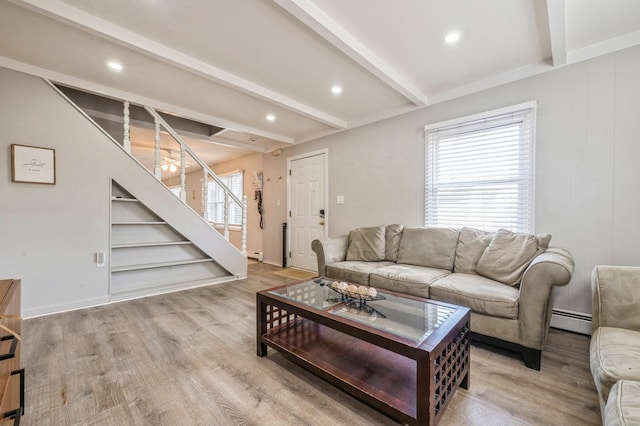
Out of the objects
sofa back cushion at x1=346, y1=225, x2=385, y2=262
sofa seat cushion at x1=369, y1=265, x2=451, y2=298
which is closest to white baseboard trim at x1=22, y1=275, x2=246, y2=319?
sofa back cushion at x1=346, y1=225, x2=385, y2=262

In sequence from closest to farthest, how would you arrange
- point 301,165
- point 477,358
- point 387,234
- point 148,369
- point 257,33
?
point 148,369
point 477,358
point 257,33
point 387,234
point 301,165

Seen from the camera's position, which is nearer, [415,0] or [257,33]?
[415,0]

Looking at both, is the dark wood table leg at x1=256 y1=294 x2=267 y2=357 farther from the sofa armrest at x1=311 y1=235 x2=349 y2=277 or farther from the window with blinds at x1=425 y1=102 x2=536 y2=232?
the window with blinds at x1=425 y1=102 x2=536 y2=232

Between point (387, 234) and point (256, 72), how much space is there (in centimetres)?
232

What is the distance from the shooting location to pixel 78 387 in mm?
1629

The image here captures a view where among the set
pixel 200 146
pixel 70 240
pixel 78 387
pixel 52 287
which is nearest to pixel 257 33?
pixel 78 387

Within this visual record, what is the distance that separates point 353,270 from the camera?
291 cm

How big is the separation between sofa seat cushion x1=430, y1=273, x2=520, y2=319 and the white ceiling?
193cm

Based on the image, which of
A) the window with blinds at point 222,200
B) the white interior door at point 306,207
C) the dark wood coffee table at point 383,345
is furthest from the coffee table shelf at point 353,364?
the window with blinds at point 222,200

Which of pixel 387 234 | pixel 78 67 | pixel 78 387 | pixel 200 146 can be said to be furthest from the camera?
pixel 200 146

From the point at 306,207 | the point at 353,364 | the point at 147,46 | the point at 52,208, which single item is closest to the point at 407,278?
the point at 353,364

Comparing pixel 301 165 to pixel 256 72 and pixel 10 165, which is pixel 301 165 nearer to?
pixel 256 72

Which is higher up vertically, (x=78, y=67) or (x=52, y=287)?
(x=78, y=67)

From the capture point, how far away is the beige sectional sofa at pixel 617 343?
920 millimetres
